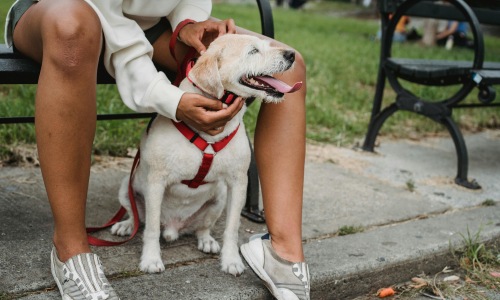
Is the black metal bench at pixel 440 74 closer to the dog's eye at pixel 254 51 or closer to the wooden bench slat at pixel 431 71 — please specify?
the wooden bench slat at pixel 431 71

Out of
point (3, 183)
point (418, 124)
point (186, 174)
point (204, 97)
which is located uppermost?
point (204, 97)

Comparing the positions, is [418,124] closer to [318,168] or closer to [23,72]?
[318,168]

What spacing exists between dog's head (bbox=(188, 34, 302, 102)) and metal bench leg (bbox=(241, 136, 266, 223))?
731 mm

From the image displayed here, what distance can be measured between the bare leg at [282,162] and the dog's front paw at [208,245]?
311 mm

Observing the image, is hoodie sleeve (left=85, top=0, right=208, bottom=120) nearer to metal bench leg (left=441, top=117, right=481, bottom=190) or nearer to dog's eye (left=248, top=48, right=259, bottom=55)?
dog's eye (left=248, top=48, right=259, bottom=55)

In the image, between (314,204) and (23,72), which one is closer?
(23,72)

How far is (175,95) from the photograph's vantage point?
2105mm

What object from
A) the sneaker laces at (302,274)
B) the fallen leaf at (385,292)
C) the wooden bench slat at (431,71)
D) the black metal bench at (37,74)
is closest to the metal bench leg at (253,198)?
the black metal bench at (37,74)

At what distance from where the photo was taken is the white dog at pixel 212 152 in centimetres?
216

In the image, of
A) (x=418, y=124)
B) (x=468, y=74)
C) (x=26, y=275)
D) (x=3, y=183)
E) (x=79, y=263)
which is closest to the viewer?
(x=79, y=263)

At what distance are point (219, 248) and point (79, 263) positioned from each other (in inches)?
26.7

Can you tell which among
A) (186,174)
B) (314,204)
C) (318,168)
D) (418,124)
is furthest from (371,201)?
(418,124)

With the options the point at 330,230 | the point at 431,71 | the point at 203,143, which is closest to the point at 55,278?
the point at 203,143

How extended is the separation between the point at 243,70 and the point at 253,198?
2.89 feet
